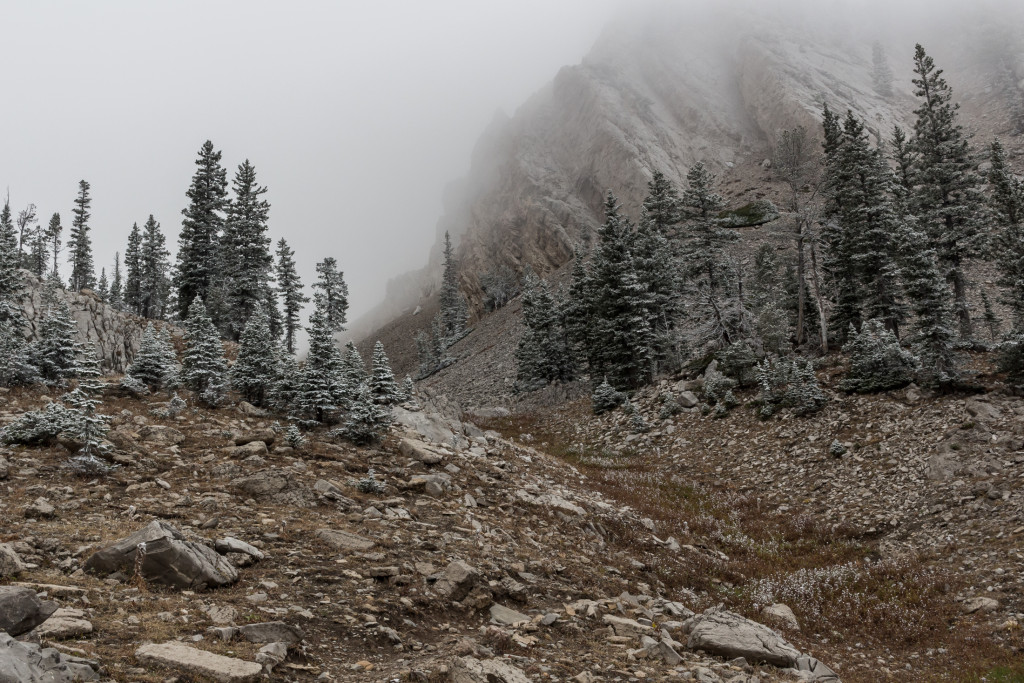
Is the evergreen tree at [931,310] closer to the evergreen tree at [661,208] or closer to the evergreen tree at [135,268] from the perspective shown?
the evergreen tree at [661,208]

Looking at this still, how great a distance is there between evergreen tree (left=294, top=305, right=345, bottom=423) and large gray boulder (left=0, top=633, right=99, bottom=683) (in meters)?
14.0

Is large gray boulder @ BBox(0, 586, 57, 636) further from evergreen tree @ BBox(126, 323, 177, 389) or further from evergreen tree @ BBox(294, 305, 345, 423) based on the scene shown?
evergreen tree @ BBox(126, 323, 177, 389)

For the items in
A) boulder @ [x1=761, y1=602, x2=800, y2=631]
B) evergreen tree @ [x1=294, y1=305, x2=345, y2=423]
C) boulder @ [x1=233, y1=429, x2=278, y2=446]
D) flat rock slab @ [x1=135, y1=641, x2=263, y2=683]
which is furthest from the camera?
evergreen tree @ [x1=294, y1=305, x2=345, y2=423]

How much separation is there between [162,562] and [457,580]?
454 cm

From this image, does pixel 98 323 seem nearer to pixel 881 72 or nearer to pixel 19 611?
pixel 19 611

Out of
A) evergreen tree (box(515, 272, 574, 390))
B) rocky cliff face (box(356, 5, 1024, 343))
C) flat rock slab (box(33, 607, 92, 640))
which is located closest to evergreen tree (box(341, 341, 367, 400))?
flat rock slab (box(33, 607, 92, 640))

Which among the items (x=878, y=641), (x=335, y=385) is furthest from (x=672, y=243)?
(x=878, y=641)

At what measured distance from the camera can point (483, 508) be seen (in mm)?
14391

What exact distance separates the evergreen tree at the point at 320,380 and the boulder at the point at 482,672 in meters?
13.5

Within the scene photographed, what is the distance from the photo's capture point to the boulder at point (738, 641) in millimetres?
8727

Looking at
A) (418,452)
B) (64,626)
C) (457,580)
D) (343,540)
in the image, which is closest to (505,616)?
(457,580)

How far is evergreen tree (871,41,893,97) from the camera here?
4901 inches

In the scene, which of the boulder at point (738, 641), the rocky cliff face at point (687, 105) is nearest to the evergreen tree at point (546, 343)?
the boulder at point (738, 641)

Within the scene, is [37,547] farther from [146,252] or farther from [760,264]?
[146,252]
